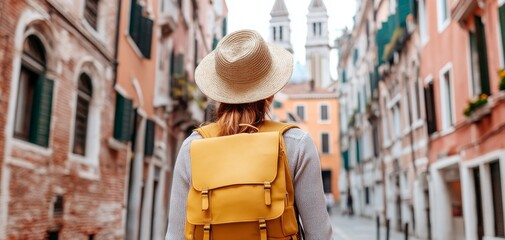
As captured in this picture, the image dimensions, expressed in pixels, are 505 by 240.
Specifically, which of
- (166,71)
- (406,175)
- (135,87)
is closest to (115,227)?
(135,87)

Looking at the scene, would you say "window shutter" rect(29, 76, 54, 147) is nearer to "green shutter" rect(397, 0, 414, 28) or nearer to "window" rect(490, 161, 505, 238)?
"window" rect(490, 161, 505, 238)

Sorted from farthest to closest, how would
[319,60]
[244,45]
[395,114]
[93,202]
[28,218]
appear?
[319,60]
[395,114]
[93,202]
[28,218]
[244,45]

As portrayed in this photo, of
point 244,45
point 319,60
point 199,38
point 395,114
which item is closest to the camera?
point 244,45

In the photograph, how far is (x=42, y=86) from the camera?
731cm

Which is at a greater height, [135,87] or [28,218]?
[135,87]

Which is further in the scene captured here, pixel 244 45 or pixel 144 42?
pixel 144 42

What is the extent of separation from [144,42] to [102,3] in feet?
8.81

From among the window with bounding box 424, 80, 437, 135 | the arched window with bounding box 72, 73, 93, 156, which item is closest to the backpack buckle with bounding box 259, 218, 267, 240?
the arched window with bounding box 72, 73, 93, 156

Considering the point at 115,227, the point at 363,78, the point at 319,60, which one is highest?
the point at 319,60

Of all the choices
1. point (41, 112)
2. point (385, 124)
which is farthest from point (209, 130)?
point (385, 124)

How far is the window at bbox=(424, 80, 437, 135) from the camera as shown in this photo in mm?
14234

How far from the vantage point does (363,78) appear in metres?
26.7

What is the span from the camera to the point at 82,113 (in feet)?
31.6

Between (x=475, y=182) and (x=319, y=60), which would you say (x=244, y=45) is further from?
(x=319, y=60)
